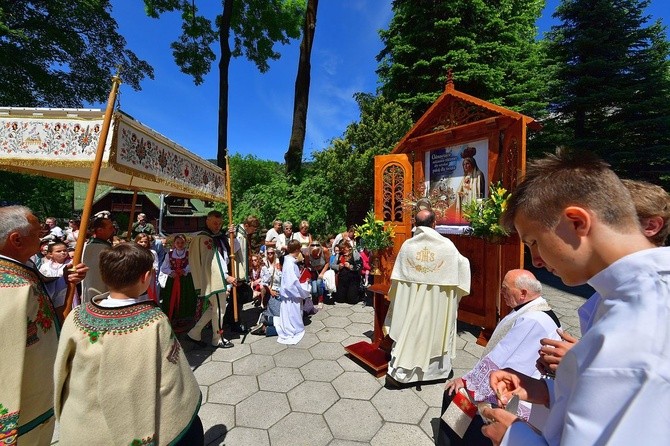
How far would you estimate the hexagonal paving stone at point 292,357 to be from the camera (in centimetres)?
418

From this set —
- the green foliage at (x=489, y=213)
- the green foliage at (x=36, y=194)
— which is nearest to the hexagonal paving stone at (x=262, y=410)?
the green foliage at (x=489, y=213)

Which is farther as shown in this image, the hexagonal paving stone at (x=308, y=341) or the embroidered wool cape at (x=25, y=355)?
the hexagonal paving stone at (x=308, y=341)

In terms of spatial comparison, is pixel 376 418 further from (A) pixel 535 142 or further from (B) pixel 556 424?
(A) pixel 535 142

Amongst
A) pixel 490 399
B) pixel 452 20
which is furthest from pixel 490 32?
pixel 490 399

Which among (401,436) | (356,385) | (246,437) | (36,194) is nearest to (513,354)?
(401,436)

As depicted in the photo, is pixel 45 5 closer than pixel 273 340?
No

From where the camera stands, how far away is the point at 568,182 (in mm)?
914

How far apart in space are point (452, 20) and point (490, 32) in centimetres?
211

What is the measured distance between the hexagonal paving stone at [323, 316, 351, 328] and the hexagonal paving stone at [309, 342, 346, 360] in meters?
0.88

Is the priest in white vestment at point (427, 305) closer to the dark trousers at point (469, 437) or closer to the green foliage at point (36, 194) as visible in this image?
the dark trousers at point (469, 437)

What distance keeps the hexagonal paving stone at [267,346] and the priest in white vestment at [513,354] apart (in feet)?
10.2

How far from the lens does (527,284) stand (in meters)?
2.15

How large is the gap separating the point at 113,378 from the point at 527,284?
8.94 ft

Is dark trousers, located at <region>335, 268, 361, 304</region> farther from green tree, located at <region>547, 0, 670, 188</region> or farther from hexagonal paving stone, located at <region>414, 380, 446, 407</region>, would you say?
green tree, located at <region>547, 0, 670, 188</region>
